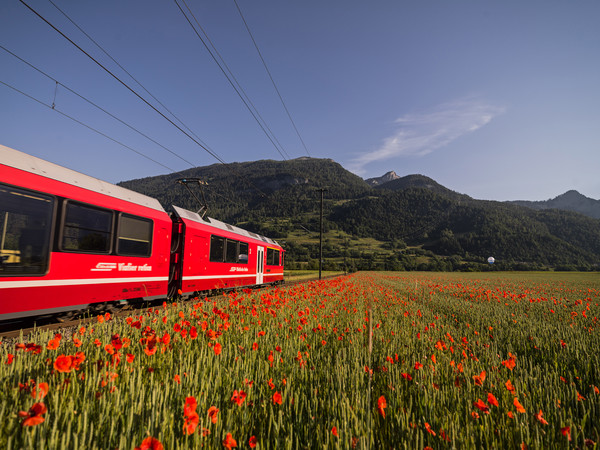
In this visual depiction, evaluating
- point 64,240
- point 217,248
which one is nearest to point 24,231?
point 64,240

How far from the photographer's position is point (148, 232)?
9.47 meters

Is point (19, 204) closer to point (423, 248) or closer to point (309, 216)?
point (423, 248)

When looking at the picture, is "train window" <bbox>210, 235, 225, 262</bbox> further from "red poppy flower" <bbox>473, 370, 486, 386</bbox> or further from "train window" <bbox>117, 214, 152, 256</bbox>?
"red poppy flower" <bbox>473, 370, 486, 386</bbox>

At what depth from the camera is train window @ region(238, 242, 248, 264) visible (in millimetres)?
16453

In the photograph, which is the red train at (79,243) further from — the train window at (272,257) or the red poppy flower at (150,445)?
the train window at (272,257)

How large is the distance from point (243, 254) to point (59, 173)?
34.7 feet

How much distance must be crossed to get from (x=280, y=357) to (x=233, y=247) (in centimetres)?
1288

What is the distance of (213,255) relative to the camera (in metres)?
13.3

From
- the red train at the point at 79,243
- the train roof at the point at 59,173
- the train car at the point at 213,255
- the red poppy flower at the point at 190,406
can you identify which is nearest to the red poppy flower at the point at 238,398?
the red poppy flower at the point at 190,406

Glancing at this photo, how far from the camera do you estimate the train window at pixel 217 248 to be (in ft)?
43.3

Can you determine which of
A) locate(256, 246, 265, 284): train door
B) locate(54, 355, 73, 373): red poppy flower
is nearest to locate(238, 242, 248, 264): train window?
locate(256, 246, 265, 284): train door

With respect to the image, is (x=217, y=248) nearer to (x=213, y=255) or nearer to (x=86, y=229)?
(x=213, y=255)

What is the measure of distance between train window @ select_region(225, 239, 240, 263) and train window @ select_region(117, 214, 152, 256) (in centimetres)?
542

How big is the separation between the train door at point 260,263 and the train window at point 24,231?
43.7 feet
